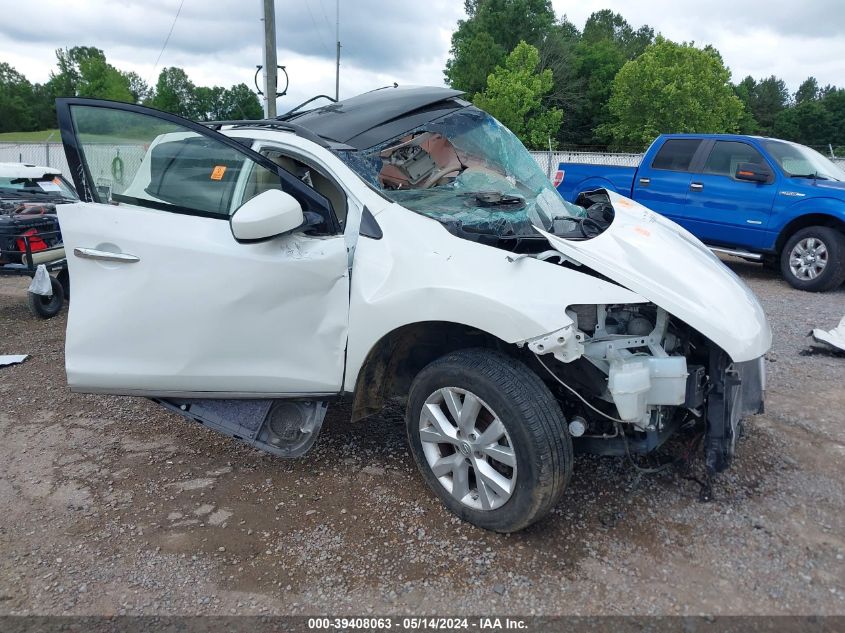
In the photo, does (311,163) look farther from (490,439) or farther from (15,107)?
(15,107)

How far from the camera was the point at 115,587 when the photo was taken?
101 inches

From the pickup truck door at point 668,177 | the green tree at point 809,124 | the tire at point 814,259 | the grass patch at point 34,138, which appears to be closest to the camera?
the tire at point 814,259

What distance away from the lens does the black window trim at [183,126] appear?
3.09 m

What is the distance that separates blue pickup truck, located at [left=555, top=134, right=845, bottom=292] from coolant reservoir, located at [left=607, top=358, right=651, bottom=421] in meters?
6.24

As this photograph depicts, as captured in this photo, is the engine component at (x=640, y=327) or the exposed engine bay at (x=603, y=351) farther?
the engine component at (x=640, y=327)

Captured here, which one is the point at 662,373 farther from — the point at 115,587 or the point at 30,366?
the point at 30,366

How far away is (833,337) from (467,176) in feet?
12.6

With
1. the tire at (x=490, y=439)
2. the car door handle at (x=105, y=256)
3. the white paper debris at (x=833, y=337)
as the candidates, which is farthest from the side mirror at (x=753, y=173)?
the car door handle at (x=105, y=256)

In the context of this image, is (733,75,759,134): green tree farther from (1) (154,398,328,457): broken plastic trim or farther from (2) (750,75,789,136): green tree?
(1) (154,398,328,457): broken plastic trim

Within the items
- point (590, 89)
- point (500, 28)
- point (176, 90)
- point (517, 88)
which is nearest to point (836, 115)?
point (590, 89)

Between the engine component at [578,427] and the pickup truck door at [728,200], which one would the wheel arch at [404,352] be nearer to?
the engine component at [578,427]

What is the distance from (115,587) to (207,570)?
36cm

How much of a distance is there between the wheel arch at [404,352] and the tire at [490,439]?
145mm

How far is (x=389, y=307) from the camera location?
2.85 m
